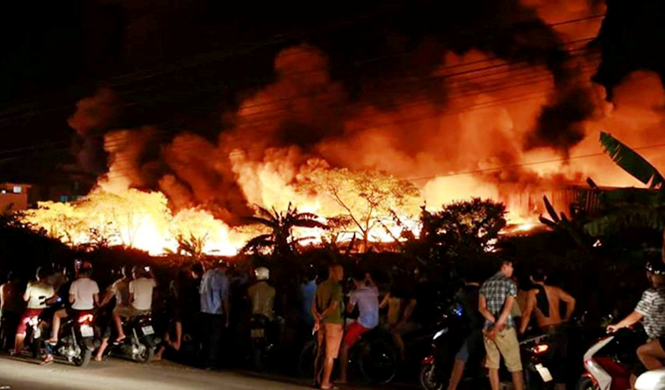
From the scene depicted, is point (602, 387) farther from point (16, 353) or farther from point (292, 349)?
point (16, 353)

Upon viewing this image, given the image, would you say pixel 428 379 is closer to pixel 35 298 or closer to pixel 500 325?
pixel 500 325

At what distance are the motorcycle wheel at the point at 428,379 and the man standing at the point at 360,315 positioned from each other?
3.79 feet

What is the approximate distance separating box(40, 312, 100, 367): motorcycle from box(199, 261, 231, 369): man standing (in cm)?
187

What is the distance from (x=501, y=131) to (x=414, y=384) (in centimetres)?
4135

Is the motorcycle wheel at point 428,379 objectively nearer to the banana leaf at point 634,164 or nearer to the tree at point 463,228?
the banana leaf at point 634,164

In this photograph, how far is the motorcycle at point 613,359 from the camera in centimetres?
897

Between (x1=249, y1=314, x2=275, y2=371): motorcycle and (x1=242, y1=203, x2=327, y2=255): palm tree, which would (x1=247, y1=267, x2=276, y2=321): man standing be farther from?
(x1=242, y1=203, x2=327, y2=255): palm tree

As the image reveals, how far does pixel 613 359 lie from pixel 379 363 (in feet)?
13.6

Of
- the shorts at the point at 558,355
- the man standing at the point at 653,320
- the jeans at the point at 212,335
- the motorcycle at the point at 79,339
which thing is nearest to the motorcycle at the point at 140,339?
the motorcycle at the point at 79,339

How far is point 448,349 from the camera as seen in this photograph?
11125 millimetres

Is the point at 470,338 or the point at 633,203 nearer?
the point at 470,338

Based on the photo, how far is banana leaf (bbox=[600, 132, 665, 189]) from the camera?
1096 cm

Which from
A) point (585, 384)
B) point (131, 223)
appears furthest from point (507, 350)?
point (131, 223)

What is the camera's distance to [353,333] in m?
12.4
